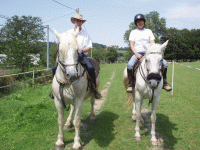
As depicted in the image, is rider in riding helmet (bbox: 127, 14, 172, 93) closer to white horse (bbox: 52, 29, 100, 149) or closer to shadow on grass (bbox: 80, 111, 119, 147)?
shadow on grass (bbox: 80, 111, 119, 147)

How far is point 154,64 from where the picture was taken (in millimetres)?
3277

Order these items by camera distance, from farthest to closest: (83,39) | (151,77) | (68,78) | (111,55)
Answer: (111,55), (83,39), (151,77), (68,78)

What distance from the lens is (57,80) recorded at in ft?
11.0

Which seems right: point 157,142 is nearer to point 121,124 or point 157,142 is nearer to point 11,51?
point 121,124

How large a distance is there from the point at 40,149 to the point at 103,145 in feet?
4.79

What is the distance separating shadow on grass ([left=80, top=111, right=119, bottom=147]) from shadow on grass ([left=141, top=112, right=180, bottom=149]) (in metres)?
1.05

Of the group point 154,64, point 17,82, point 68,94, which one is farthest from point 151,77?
point 17,82

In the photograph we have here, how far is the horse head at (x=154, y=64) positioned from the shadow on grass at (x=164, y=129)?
5.45 ft

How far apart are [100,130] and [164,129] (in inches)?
76.1

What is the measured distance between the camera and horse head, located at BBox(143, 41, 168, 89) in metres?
3.20

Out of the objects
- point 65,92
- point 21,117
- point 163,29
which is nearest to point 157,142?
point 65,92

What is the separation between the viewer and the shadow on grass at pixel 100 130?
13.3ft

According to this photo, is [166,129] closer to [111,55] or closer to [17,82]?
[17,82]

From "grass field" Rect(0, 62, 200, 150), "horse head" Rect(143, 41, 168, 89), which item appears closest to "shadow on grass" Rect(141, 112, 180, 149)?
"grass field" Rect(0, 62, 200, 150)
